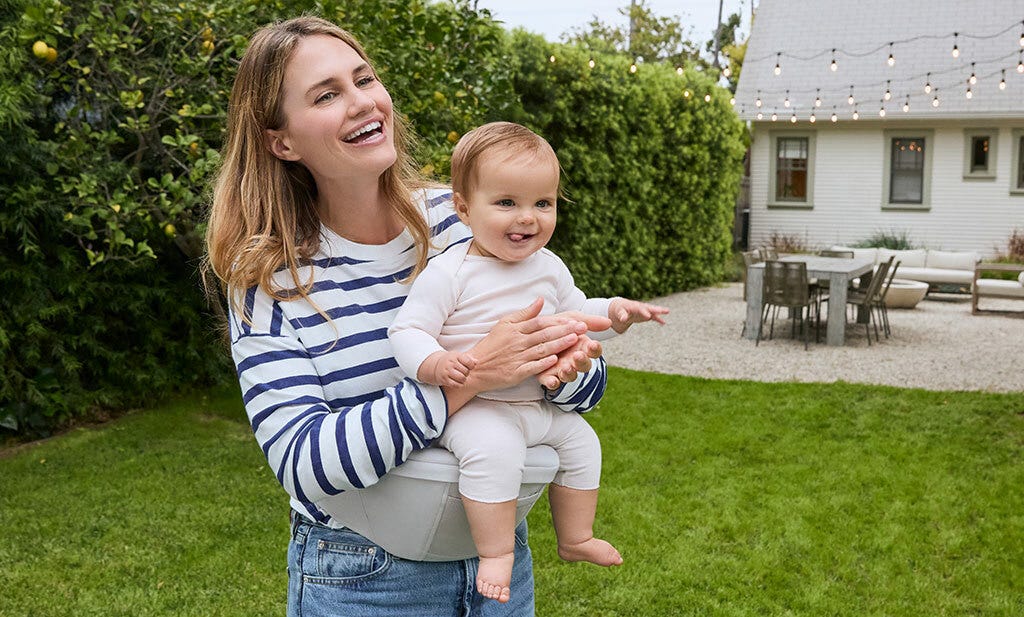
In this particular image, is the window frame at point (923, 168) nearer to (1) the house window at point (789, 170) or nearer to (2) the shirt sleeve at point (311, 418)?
(1) the house window at point (789, 170)

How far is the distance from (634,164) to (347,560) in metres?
12.6

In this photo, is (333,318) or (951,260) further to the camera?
(951,260)

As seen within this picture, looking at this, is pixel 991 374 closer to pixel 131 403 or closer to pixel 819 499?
pixel 819 499

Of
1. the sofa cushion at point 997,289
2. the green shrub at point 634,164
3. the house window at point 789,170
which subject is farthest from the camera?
the house window at point 789,170

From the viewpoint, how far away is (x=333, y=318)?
4.96 feet

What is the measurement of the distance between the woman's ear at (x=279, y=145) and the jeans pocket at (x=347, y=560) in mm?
645

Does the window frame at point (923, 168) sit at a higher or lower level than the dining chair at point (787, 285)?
higher

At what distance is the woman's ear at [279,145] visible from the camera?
155 centimetres

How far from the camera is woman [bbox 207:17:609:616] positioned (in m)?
1.39

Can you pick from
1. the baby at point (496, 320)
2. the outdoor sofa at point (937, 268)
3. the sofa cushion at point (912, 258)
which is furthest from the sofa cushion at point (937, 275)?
the baby at point (496, 320)

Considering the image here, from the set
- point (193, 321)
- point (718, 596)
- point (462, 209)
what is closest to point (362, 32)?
point (193, 321)

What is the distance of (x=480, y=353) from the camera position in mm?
1393

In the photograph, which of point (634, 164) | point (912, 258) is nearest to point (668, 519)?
point (634, 164)

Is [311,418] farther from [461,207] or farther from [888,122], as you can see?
[888,122]
